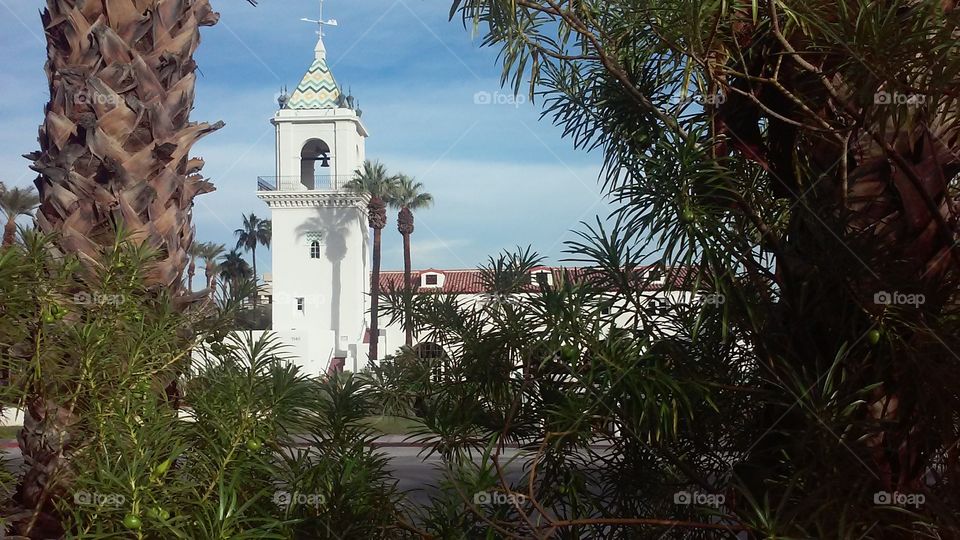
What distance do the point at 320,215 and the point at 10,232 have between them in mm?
39200

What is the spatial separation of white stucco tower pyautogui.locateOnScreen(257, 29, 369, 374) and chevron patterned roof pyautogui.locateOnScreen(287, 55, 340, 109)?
0.04m

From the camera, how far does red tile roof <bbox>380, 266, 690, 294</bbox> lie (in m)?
1.68

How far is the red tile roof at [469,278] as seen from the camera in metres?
1.68

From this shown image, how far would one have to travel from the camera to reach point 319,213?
40.1m

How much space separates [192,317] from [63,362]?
0.24 metres

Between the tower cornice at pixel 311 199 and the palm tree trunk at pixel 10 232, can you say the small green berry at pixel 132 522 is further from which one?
the tower cornice at pixel 311 199

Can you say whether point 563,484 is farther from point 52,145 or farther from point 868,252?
point 52,145

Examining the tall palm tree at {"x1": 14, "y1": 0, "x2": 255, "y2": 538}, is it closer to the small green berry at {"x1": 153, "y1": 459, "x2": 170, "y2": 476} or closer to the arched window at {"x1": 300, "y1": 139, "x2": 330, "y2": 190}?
the small green berry at {"x1": 153, "y1": 459, "x2": 170, "y2": 476}

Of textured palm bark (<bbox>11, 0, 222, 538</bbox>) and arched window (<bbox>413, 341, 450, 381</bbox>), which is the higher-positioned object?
textured palm bark (<bbox>11, 0, 222, 538</bbox>)

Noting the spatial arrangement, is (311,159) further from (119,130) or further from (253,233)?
(119,130)

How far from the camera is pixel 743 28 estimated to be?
5.91 ft

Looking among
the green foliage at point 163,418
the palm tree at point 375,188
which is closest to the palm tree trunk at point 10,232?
the green foliage at point 163,418

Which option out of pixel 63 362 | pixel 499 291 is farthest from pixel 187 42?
pixel 499 291

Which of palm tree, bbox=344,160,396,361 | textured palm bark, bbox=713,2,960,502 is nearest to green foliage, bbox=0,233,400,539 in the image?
textured palm bark, bbox=713,2,960,502
